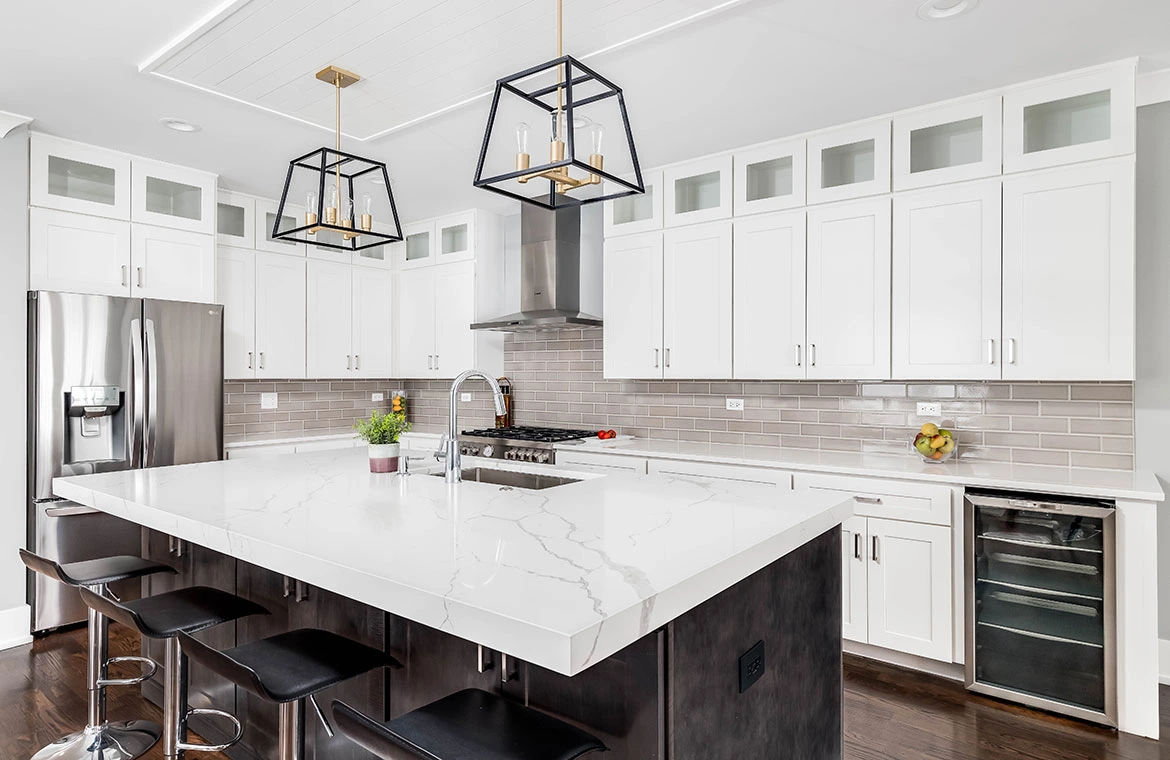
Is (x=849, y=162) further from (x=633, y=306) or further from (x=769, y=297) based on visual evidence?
(x=633, y=306)

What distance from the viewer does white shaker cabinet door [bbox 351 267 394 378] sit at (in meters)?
5.45

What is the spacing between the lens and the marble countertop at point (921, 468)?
8.47 feet

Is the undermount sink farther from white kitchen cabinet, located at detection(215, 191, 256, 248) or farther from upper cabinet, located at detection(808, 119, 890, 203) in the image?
white kitchen cabinet, located at detection(215, 191, 256, 248)

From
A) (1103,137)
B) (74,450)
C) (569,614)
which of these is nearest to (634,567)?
(569,614)

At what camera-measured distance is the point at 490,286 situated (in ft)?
17.3

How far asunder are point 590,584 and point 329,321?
180 inches

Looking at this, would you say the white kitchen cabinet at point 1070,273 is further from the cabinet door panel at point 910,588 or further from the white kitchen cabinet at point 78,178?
the white kitchen cabinet at point 78,178

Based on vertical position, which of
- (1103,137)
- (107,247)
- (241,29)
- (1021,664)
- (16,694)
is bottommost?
(16,694)

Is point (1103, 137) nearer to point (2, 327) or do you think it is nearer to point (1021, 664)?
point (1021, 664)

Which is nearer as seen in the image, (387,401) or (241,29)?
(241,29)

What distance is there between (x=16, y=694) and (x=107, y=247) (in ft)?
7.45

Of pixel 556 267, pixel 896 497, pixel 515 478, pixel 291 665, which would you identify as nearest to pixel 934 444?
pixel 896 497

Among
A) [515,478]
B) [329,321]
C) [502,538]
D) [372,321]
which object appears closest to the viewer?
[502,538]

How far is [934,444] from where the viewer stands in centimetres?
320
